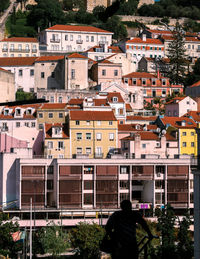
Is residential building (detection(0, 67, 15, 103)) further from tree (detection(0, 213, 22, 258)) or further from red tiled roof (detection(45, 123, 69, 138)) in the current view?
tree (detection(0, 213, 22, 258))

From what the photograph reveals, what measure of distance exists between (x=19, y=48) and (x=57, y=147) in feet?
124

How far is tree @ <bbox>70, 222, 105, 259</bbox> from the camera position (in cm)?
4394

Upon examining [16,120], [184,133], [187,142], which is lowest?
[187,142]

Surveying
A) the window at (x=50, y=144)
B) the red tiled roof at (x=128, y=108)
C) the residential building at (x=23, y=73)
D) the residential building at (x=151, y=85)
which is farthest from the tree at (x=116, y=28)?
the window at (x=50, y=144)

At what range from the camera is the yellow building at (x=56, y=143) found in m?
61.8

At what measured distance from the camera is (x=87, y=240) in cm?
4434

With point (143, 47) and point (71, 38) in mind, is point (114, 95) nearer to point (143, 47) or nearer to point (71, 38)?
point (143, 47)

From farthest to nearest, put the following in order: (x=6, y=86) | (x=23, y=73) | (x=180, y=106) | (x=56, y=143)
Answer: (x=23, y=73), (x=6, y=86), (x=180, y=106), (x=56, y=143)

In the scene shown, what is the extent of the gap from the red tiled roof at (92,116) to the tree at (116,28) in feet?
160

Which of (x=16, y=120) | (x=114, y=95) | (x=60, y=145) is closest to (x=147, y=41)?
(x=114, y=95)

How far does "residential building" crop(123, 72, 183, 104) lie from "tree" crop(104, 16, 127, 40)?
27459 millimetres

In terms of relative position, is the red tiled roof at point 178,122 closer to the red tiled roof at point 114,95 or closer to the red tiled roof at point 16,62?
the red tiled roof at point 114,95

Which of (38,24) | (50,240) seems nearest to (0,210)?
(50,240)

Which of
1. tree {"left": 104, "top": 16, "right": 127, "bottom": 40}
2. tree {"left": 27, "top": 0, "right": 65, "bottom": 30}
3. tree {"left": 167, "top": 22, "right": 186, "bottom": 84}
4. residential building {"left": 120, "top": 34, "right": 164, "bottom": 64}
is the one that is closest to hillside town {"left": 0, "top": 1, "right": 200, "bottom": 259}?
tree {"left": 167, "top": 22, "right": 186, "bottom": 84}
